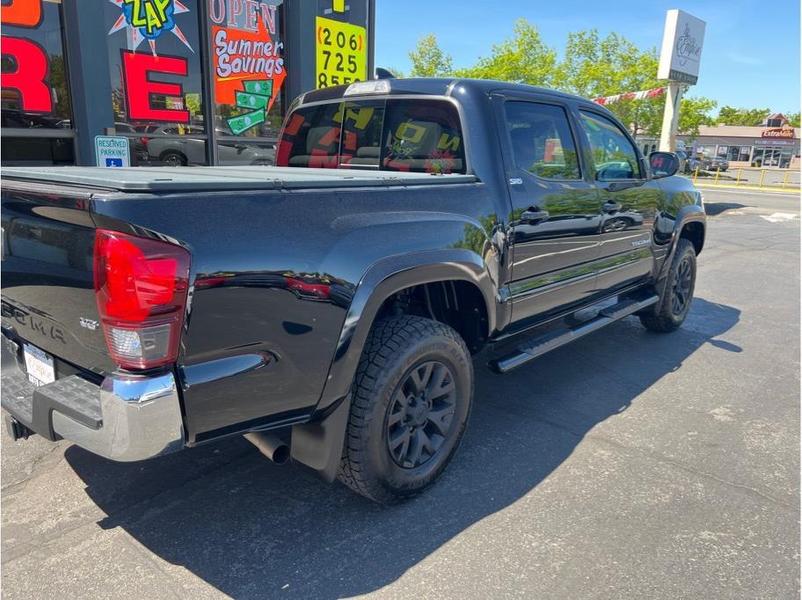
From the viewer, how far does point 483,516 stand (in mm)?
2826

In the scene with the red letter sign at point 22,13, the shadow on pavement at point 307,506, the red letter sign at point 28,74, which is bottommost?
the shadow on pavement at point 307,506

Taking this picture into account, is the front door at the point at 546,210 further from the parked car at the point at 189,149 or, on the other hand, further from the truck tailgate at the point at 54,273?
the parked car at the point at 189,149

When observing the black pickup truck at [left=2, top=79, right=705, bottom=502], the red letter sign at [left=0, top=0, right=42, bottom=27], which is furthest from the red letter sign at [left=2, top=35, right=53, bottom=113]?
the black pickup truck at [left=2, top=79, right=705, bottom=502]

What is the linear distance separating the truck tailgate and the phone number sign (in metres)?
7.38

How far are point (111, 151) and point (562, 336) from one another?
540cm

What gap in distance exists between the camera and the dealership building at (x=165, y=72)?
6.37 metres

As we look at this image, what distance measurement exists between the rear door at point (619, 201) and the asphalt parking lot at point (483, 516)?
96cm

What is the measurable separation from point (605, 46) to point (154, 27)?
30.7 metres

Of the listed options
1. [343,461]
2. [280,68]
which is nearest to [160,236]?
[343,461]

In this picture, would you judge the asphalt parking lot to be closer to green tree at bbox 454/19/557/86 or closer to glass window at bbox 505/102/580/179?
glass window at bbox 505/102/580/179

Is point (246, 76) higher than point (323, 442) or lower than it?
higher

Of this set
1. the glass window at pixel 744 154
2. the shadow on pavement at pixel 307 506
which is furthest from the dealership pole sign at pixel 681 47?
the glass window at pixel 744 154

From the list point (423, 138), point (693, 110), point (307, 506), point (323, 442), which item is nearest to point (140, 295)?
point (323, 442)

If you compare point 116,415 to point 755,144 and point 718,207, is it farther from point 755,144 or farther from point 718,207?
point 755,144
